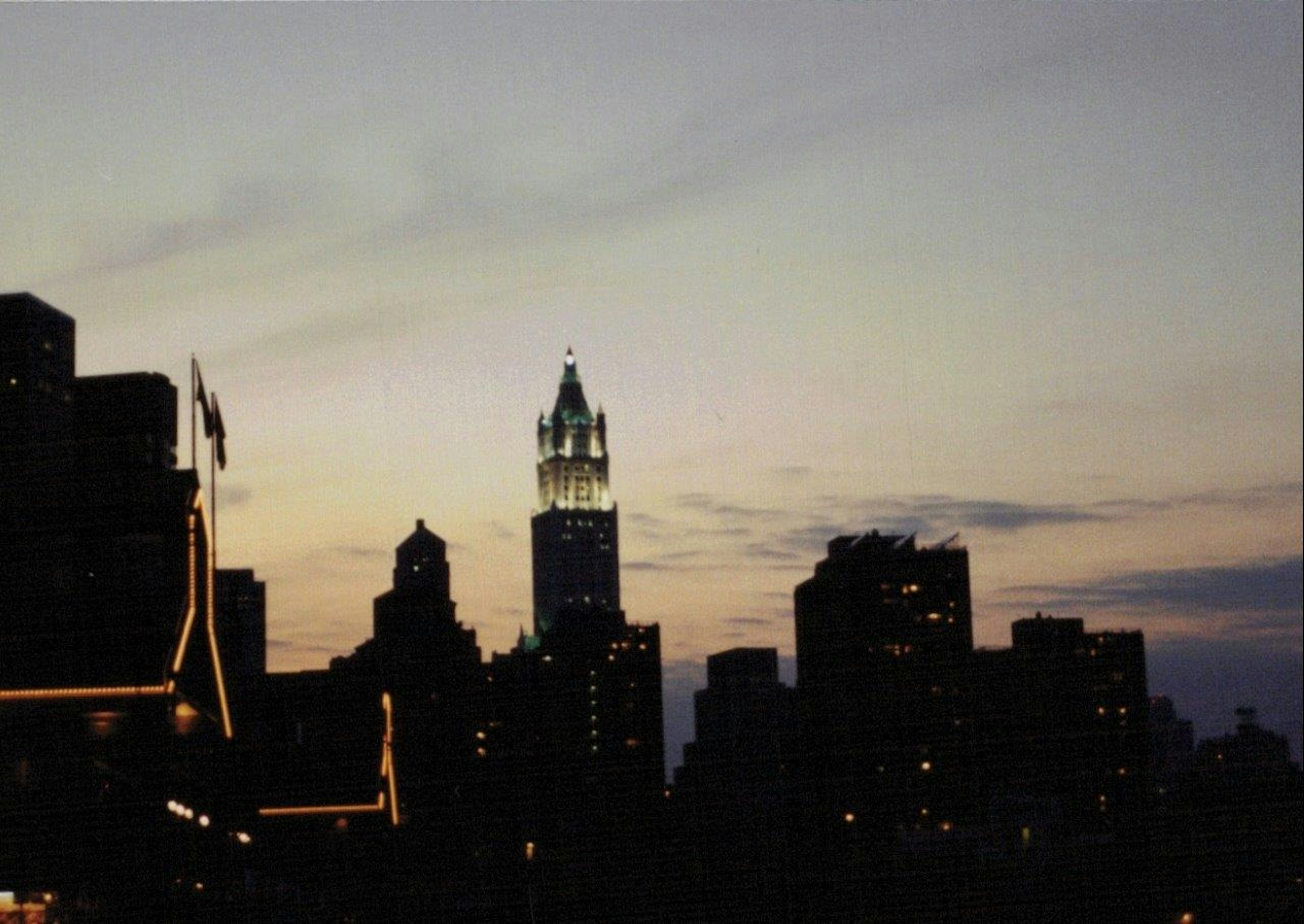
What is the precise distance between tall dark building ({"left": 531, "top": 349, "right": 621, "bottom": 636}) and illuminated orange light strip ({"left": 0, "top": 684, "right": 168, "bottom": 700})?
13517 cm

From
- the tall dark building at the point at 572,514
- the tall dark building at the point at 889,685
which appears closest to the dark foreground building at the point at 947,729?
the tall dark building at the point at 889,685

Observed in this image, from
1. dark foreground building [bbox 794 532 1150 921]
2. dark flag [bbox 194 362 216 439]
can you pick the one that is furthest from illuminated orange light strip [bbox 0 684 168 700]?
dark foreground building [bbox 794 532 1150 921]

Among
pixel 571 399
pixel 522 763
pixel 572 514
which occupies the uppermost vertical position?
pixel 571 399

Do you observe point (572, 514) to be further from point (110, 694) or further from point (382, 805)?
point (110, 694)

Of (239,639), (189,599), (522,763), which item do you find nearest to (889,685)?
(522,763)

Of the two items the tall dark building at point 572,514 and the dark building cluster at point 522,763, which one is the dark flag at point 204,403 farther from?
the tall dark building at point 572,514

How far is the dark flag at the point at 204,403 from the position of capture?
805 inches

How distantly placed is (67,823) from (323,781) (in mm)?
11576

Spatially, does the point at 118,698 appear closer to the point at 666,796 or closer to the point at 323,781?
the point at 323,781

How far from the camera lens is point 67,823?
16359 mm

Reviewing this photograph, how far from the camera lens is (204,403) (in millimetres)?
20250

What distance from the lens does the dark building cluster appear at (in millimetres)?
16859

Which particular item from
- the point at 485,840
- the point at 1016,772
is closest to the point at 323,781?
the point at 485,840

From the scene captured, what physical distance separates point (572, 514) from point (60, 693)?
142m
